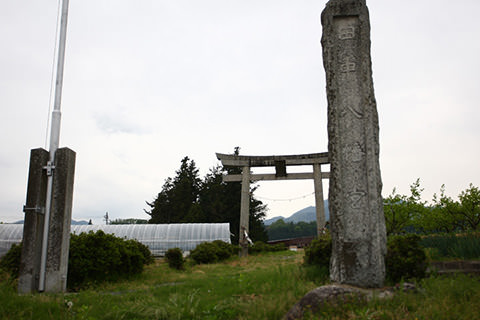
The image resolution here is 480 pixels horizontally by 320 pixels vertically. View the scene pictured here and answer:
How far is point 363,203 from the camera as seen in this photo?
5766 millimetres

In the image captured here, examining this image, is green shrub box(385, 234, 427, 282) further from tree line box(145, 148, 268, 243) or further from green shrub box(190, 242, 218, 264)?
tree line box(145, 148, 268, 243)

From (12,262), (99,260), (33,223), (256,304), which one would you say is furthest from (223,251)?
(256,304)

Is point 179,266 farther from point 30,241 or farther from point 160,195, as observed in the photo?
point 160,195

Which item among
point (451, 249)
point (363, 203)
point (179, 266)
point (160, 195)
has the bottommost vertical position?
point (179, 266)

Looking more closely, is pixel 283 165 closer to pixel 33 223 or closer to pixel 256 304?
pixel 33 223

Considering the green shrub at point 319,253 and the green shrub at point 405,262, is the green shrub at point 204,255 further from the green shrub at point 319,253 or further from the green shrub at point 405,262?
the green shrub at point 405,262

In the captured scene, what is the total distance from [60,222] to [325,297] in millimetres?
5556

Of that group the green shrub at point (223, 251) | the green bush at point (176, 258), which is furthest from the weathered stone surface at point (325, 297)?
the green shrub at point (223, 251)

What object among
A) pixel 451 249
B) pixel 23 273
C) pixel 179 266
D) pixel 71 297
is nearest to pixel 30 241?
pixel 23 273

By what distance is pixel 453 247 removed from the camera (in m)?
7.13

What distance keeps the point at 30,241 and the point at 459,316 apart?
291 inches

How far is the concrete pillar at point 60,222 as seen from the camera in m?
6.93

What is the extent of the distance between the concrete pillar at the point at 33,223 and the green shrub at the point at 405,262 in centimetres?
675

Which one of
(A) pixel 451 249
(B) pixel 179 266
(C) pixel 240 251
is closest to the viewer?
(A) pixel 451 249
